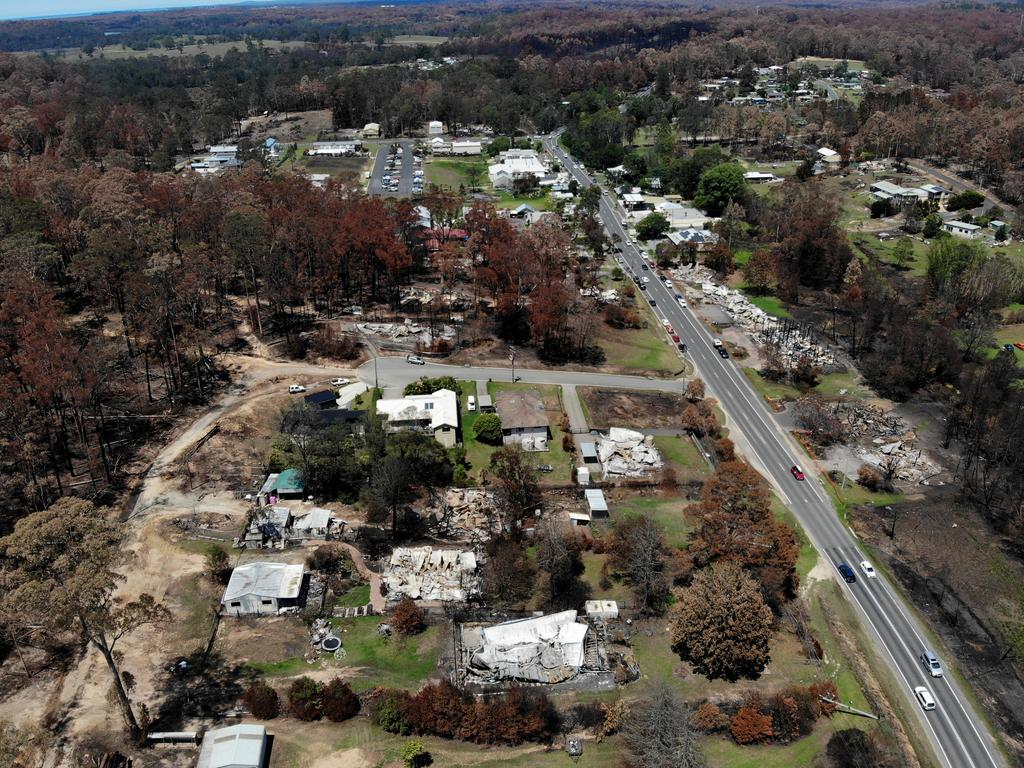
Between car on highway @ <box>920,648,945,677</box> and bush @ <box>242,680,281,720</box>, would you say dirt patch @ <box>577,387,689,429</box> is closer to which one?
car on highway @ <box>920,648,945,677</box>

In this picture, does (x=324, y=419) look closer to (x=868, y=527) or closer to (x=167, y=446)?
(x=167, y=446)

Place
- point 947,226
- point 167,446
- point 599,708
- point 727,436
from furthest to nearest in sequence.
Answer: point 947,226
point 727,436
point 167,446
point 599,708

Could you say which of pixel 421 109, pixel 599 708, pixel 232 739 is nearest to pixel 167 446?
pixel 232 739

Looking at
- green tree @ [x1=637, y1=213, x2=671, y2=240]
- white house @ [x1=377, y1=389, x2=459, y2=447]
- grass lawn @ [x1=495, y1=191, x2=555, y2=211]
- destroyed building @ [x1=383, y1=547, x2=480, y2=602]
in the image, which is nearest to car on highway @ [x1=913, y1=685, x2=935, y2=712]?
destroyed building @ [x1=383, y1=547, x2=480, y2=602]

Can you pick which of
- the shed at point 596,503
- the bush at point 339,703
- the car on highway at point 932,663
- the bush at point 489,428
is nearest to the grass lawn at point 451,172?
the bush at point 489,428

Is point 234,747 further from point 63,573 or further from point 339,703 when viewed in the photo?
point 63,573

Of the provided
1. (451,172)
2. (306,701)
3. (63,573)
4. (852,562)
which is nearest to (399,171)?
(451,172)
